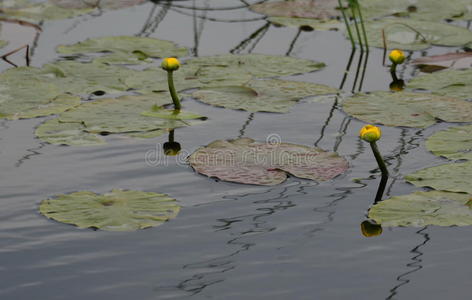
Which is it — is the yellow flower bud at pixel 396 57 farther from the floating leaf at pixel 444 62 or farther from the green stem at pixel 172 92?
the green stem at pixel 172 92

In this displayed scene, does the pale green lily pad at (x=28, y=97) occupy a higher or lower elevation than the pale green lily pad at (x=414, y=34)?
lower

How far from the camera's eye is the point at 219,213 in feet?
9.89

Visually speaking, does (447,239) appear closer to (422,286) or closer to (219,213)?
(422,286)

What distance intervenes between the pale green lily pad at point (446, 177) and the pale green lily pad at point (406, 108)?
0.54 meters

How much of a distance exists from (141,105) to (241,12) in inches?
80.5

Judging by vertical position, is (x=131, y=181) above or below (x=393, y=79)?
below

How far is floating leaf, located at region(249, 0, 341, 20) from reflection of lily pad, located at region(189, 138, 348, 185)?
2313mm

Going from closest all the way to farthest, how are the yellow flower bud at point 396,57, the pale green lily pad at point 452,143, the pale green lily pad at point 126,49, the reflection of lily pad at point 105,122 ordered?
1. the pale green lily pad at point 452,143
2. the reflection of lily pad at point 105,122
3. the yellow flower bud at point 396,57
4. the pale green lily pad at point 126,49

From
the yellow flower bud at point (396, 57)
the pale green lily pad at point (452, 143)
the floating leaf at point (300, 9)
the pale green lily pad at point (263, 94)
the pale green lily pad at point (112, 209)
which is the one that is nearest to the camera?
the pale green lily pad at point (112, 209)

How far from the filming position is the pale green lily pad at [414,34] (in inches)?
199

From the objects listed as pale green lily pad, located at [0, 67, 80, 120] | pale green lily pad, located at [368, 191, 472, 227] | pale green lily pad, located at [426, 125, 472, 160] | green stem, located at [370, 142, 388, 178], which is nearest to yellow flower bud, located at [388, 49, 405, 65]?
pale green lily pad, located at [426, 125, 472, 160]

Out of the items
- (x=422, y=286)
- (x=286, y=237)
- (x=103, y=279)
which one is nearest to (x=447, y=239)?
(x=422, y=286)

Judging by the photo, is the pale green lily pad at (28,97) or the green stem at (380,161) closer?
the green stem at (380,161)

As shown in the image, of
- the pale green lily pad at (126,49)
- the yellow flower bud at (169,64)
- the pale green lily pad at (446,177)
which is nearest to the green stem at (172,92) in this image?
the yellow flower bud at (169,64)
